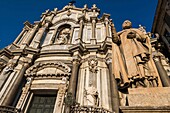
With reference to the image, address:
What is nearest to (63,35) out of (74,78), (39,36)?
(39,36)

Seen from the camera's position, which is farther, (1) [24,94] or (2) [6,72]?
(2) [6,72]

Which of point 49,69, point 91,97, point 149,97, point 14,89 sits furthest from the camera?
point 49,69

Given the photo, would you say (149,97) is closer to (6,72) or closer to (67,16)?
(6,72)

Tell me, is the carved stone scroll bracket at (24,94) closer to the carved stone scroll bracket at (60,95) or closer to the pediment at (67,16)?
the carved stone scroll bracket at (60,95)

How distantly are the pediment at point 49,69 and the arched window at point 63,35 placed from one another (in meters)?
3.59

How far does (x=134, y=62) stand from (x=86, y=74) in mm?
5935

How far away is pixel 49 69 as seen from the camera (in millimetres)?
10211

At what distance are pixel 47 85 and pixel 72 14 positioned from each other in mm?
11166

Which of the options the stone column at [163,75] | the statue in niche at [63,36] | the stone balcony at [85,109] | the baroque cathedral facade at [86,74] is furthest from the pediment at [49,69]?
the stone column at [163,75]

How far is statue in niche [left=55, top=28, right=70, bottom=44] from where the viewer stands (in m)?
13.6

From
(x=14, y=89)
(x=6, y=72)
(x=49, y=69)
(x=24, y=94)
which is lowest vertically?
(x=24, y=94)

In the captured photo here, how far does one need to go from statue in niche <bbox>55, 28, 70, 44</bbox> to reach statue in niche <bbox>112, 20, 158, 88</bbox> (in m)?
9.32

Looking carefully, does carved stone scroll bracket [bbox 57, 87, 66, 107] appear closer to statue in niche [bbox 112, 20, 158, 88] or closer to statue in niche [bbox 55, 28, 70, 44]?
statue in niche [bbox 112, 20, 158, 88]

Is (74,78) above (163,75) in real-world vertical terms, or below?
below
